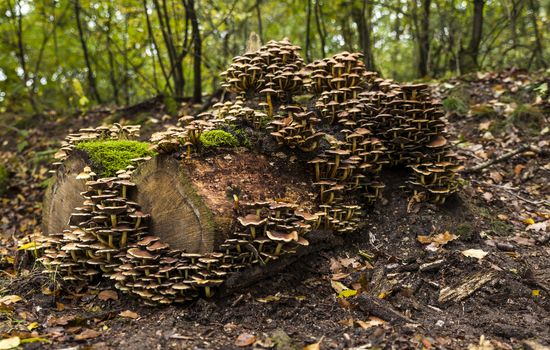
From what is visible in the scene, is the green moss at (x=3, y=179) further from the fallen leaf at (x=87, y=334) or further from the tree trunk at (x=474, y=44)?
the tree trunk at (x=474, y=44)

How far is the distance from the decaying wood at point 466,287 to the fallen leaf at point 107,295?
12.1 ft

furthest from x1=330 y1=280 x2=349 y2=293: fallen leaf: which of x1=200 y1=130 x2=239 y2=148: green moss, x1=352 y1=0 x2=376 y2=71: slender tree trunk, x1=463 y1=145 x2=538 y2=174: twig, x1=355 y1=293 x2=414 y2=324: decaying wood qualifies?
x1=352 y1=0 x2=376 y2=71: slender tree trunk

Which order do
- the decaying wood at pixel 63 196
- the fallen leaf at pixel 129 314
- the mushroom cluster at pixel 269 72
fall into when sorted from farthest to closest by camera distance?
the mushroom cluster at pixel 269 72 < the decaying wood at pixel 63 196 < the fallen leaf at pixel 129 314

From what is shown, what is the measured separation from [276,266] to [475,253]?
2399mm

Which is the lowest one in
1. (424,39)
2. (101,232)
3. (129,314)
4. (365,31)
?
(129,314)

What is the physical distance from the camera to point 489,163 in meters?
7.40

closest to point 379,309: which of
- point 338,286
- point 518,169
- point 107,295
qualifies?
point 338,286

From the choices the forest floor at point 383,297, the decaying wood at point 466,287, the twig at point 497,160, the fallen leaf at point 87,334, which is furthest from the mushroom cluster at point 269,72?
the twig at point 497,160

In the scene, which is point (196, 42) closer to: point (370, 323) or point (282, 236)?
point (282, 236)

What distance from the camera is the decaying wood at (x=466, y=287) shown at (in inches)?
178

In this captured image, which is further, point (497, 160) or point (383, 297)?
point (497, 160)

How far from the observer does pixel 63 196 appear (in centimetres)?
606

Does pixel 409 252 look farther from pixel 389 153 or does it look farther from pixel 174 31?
pixel 174 31

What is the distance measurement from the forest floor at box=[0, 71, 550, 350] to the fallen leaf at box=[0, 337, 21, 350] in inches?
0.5
